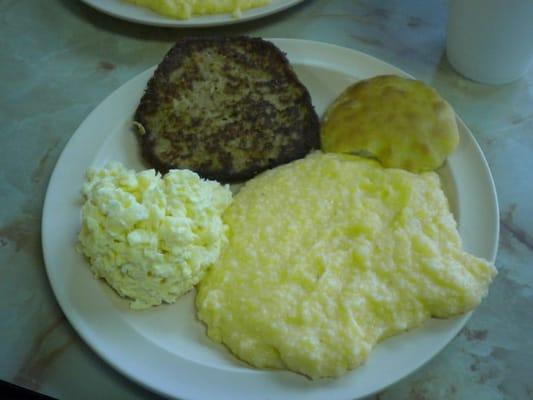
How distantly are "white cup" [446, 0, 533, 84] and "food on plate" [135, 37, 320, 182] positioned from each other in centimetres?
61

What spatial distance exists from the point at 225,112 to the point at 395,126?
0.51 meters

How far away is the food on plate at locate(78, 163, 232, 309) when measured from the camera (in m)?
1.33

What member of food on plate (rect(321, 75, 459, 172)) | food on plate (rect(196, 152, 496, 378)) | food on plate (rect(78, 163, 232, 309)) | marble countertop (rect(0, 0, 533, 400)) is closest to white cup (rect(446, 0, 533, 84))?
marble countertop (rect(0, 0, 533, 400))

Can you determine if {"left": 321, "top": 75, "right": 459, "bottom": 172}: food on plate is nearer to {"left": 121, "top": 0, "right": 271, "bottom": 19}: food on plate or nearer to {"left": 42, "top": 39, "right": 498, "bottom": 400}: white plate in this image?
{"left": 42, "top": 39, "right": 498, "bottom": 400}: white plate

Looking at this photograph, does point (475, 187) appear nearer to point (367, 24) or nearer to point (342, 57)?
point (342, 57)

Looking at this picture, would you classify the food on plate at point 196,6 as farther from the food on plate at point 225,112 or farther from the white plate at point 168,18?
the food on plate at point 225,112

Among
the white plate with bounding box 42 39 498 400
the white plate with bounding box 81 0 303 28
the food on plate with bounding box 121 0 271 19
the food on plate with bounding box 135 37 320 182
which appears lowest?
the white plate with bounding box 42 39 498 400

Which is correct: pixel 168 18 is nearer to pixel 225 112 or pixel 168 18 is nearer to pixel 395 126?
pixel 225 112

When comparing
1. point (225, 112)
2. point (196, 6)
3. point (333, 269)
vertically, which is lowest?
point (333, 269)

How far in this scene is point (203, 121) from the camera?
5.69ft

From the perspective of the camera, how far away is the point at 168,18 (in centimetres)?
204

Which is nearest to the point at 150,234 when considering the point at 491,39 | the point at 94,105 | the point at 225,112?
the point at 225,112

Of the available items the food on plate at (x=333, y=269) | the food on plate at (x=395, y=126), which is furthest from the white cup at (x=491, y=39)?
the food on plate at (x=333, y=269)

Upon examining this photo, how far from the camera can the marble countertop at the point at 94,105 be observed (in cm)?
146
